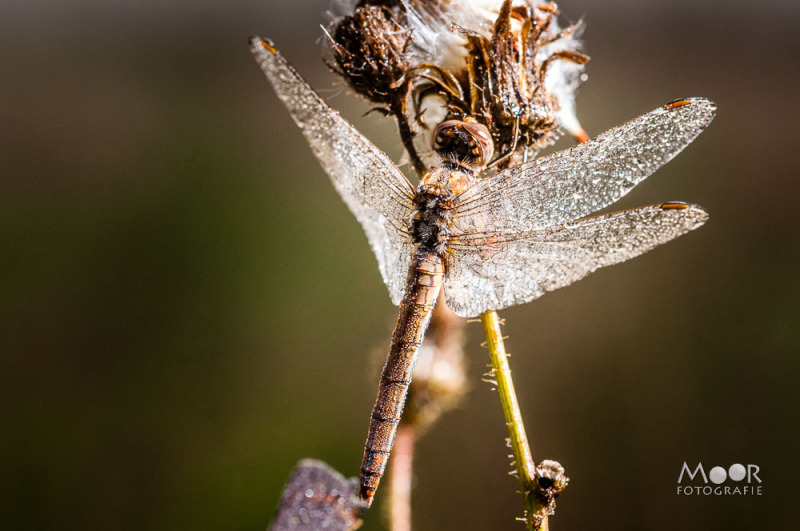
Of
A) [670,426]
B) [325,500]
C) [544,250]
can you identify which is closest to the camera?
[325,500]

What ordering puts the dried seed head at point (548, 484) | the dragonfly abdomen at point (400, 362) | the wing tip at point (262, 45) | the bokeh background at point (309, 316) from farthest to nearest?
the bokeh background at point (309, 316) < the wing tip at point (262, 45) < the dragonfly abdomen at point (400, 362) < the dried seed head at point (548, 484)

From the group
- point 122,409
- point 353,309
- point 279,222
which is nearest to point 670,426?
point 353,309

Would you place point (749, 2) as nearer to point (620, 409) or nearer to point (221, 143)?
point (620, 409)

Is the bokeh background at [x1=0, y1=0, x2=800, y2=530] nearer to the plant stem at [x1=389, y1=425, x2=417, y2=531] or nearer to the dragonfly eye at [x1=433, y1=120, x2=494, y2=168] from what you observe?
the plant stem at [x1=389, y1=425, x2=417, y2=531]

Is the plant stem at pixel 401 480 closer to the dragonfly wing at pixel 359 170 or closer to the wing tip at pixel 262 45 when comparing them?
the dragonfly wing at pixel 359 170

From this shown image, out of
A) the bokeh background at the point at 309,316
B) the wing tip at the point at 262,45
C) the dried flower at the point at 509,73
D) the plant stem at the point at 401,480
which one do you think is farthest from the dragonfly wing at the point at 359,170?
the bokeh background at the point at 309,316

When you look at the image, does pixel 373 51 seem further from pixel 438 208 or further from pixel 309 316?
pixel 309 316

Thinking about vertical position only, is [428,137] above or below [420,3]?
below
